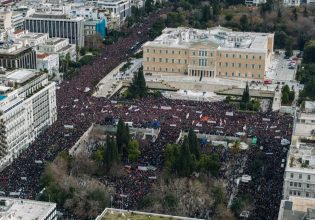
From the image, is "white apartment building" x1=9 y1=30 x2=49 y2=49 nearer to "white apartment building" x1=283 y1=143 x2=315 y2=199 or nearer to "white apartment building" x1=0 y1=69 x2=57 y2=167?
"white apartment building" x1=0 y1=69 x2=57 y2=167

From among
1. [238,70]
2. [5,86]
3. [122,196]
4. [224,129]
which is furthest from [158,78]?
[122,196]

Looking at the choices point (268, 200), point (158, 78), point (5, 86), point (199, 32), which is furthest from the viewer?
point (199, 32)

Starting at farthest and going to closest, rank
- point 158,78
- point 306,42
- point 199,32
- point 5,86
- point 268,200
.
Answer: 1. point 306,42
2. point 199,32
3. point 158,78
4. point 5,86
5. point 268,200

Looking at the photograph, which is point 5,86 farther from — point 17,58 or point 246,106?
point 246,106

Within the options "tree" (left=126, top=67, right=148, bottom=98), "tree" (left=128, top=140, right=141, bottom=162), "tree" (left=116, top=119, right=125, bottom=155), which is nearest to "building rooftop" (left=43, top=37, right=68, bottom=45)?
"tree" (left=126, top=67, right=148, bottom=98)

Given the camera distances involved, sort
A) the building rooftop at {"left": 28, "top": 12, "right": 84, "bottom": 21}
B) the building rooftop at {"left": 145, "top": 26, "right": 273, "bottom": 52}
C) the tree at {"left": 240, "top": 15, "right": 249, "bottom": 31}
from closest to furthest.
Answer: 1. the building rooftop at {"left": 145, "top": 26, "right": 273, "bottom": 52}
2. the building rooftop at {"left": 28, "top": 12, "right": 84, "bottom": 21}
3. the tree at {"left": 240, "top": 15, "right": 249, "bottom": 31}

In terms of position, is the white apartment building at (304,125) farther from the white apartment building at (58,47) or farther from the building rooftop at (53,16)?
the building rooftop at (53,16)

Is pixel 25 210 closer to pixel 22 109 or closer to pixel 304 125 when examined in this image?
pixel 22 109

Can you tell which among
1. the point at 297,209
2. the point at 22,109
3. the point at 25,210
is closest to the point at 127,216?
the point at 25,210
